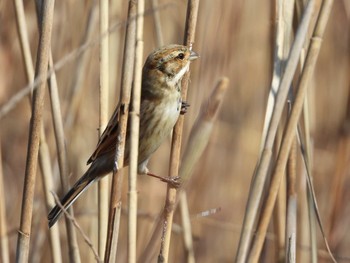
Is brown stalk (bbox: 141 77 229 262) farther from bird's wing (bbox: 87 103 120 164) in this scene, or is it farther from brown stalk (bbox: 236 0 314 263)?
bird's wing (bbox: 87 103 120 164)

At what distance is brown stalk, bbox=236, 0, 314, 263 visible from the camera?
6.67ft

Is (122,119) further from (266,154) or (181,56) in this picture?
(181,56)

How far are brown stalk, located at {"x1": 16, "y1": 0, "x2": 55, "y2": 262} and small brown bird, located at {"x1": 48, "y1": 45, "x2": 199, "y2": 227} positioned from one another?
1.08 feet

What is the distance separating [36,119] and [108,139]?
500 millimetres

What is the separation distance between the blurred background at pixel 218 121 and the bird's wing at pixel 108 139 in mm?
548

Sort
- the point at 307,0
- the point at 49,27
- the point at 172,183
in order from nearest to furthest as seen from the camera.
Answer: the point at 49,27 < the point at 172,183 < the point at 307,0

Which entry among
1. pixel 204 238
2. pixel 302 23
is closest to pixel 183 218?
pixel 302 23

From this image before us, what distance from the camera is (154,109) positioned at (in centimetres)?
260

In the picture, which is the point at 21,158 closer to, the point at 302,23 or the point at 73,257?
the point at 73,257

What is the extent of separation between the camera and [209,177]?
12.7 ft

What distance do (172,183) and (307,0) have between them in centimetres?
76

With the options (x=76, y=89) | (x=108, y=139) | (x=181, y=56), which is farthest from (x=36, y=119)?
(x=76, y=89)

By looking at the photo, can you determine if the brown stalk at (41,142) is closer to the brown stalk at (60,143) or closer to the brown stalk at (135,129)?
the brown stalk at (60,143)

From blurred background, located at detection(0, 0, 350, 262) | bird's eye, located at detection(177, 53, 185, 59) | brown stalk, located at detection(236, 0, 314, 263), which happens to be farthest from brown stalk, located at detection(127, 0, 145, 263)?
blurred background, located at detection(0, 0, 350, 262)
